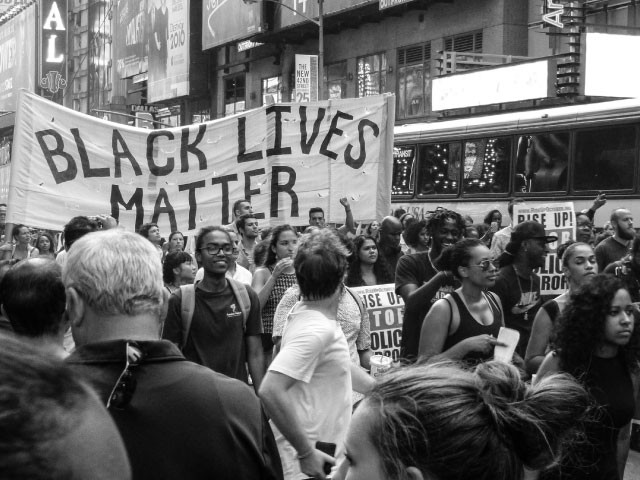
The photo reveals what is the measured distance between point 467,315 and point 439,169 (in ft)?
55.9

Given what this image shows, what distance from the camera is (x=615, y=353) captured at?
15.0ft

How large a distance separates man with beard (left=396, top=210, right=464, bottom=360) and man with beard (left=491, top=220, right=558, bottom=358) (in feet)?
1.29

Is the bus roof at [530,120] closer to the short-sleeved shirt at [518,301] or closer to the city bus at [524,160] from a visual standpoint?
the city bus at [524,160]

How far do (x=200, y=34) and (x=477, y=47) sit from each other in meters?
24.7

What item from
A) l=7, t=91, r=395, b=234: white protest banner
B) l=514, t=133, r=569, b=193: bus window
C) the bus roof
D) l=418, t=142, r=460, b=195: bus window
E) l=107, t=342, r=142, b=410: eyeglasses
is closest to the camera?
l=107, t=342, r=142, b=410: eyeglasses

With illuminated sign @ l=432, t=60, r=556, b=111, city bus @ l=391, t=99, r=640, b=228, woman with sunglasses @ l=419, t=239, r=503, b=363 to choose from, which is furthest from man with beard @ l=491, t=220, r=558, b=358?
illuminated sign @ l=432, t=60, r=556, b=111

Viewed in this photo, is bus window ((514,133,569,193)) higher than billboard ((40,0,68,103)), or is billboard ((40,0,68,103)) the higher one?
billboard ((40,0,68,103))

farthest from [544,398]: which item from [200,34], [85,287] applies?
[200,34]

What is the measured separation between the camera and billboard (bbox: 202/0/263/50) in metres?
44.9

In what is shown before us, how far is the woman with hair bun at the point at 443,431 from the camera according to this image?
1.83 m

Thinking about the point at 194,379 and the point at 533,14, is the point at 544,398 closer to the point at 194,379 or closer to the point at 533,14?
the point at 194,379

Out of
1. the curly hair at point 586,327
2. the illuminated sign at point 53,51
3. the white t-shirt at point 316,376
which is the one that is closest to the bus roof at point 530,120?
the curly hair at point 586,327

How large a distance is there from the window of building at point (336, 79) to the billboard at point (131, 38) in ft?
65.7

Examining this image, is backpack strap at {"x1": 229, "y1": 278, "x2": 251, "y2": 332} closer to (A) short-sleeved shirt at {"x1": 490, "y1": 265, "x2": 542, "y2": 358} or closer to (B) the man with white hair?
(A) short-sleeved shirt at {"x1": 490, "y1": 265, "x2": 542, "y2": 358}
